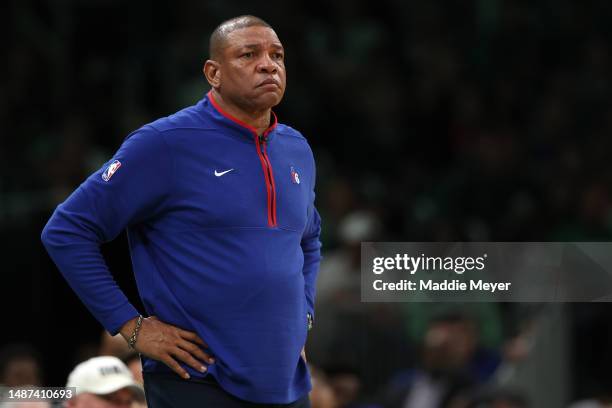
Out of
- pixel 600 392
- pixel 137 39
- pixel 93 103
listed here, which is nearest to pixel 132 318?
pixel 600 392

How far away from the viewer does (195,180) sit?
3.83 metres

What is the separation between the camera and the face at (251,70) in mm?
3955

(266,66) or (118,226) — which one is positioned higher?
(266,66)

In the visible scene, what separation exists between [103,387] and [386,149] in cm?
638

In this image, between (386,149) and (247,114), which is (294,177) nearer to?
(247,114)

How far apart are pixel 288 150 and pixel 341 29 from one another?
8.22 metres

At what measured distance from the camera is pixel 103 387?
183 inches

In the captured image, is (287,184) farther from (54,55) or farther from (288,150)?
(54,55)

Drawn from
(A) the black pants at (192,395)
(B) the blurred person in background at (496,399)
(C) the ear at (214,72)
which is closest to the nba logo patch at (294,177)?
(C) the ear at (214,72)

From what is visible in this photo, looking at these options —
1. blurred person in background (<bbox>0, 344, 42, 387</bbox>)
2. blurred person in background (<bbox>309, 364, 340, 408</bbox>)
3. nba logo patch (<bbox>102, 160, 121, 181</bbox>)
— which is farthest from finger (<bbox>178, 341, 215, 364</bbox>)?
blurred person in background (<bbox>0, 344, 42, 387</bbox>)

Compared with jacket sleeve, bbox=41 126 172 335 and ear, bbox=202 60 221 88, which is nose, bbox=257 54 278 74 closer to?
ear, bbox=202 60 221 88

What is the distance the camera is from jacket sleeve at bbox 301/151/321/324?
14.1 feet

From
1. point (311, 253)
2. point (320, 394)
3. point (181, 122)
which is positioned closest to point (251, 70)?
point (181, 122)

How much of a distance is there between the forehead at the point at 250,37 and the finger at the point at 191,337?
89 centimetres
